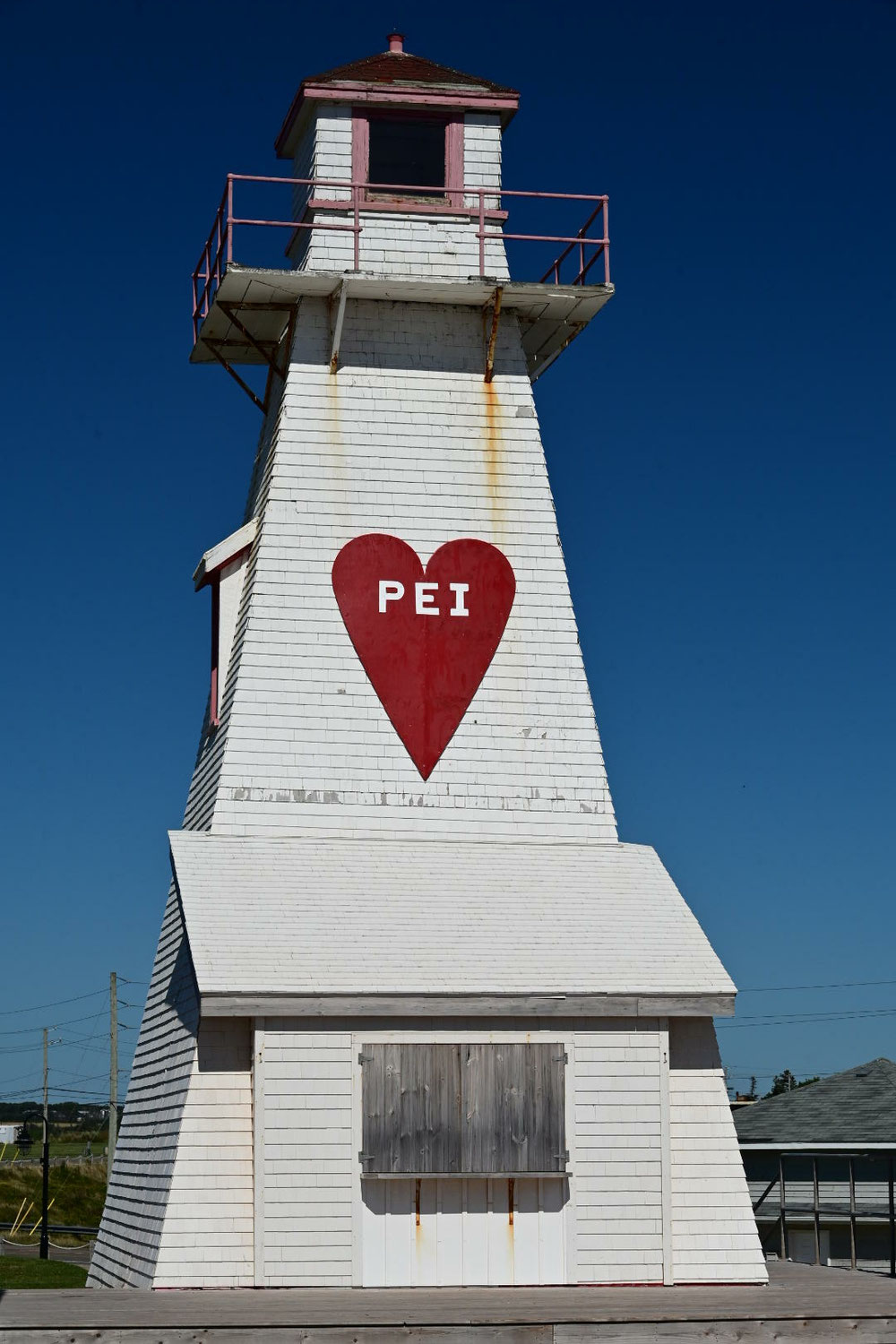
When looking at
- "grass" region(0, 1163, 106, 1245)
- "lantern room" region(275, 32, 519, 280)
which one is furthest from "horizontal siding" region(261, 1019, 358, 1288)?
"grass" region(0, 1163, 106, 1245)

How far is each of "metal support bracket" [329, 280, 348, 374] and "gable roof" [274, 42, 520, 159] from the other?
2446 millimetres

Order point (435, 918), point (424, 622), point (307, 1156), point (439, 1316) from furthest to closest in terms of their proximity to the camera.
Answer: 1. point (424, 622)
2. point (435, 918)
3. point (307, 1156)
4. point (439, 1316)

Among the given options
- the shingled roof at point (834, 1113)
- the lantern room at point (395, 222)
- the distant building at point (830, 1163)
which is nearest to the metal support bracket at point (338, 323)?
the lantern room at point (395, 222)

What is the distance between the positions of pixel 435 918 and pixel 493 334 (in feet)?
21.7

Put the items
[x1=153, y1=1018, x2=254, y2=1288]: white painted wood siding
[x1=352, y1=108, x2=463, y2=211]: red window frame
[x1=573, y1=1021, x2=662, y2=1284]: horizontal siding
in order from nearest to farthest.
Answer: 1. [x1=153, y1=1018, x2=254, y2=1288]: white painted wood siding
2. [x1=573, y1=1021, x2=662, y2=1284]: horizontal siding
3. [x1=352, y1=108, x2=463, y2=211]: red window frame

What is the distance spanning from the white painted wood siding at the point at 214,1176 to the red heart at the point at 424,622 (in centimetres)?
391

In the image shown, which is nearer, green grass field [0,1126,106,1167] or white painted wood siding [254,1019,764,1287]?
white painted wood siding [254,1019,764,1287]

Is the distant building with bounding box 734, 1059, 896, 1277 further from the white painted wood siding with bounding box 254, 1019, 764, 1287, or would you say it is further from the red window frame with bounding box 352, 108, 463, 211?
the red window frame with bounding box 352, 108, 463, 211

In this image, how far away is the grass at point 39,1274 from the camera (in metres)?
20.1

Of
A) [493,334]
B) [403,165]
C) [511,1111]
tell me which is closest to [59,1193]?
[403,165]

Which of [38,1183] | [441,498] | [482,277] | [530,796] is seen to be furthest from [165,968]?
[38,1183]

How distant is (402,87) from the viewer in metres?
21.1

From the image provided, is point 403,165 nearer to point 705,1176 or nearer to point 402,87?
point 402,87

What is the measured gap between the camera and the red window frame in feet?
69.2
